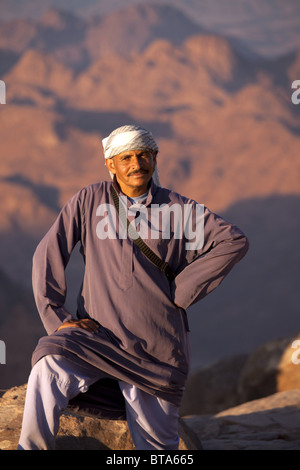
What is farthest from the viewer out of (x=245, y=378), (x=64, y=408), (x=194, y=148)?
(x=194, y=148)

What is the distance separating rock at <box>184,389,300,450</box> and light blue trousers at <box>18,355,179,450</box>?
1.29m

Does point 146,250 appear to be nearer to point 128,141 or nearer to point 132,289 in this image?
point 132,289

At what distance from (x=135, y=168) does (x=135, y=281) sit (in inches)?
16.9

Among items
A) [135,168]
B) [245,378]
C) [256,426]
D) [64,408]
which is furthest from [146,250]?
[245,378]

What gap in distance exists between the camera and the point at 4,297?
8.96 m

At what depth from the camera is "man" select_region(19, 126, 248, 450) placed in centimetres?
244

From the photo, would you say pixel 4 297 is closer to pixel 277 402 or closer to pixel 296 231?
pixel 277 402

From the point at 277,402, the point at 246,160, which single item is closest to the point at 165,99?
the point at 246,160

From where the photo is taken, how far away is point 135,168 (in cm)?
253

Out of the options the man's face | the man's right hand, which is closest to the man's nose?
the man's face

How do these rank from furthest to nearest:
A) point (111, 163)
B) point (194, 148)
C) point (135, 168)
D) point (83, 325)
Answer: point (194, 148)
point (111, 163)
point (135, 168)
point (83, 325)

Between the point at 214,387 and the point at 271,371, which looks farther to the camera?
the point at 214,387

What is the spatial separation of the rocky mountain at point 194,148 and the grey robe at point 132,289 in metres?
6.04

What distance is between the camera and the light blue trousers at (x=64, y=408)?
2201 millimetres
